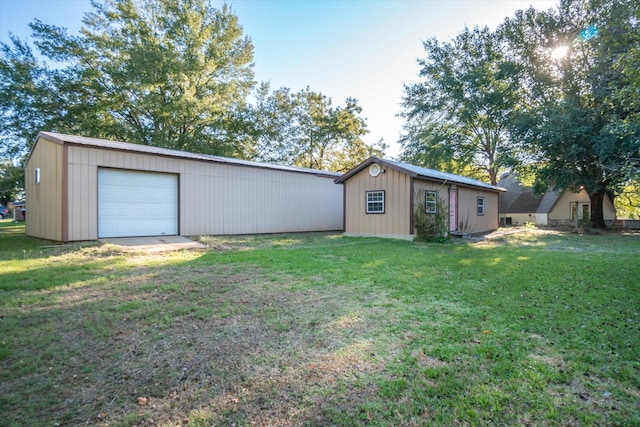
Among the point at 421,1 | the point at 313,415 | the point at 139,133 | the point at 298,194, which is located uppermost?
the point at 421,1

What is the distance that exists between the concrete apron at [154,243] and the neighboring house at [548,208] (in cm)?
2018

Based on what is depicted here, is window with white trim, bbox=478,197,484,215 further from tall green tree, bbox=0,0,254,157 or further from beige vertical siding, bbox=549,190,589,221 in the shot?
tall green tree, bbox=0,0,254,157

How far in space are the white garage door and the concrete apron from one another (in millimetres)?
393

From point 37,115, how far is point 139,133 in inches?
205

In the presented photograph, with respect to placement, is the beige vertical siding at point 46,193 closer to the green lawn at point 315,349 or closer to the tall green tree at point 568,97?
the green lawn at point 315,349

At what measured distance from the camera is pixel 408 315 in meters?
3.93

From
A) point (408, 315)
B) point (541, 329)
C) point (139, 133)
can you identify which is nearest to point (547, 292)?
point (541, 329)

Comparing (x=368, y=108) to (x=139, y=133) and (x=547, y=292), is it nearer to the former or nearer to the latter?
(x=139, y=133)

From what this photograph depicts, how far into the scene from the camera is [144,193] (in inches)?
425

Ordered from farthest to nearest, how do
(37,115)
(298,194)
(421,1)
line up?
(37,115) < (298,194) < (421,1)

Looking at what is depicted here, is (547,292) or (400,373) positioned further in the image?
(547,292)

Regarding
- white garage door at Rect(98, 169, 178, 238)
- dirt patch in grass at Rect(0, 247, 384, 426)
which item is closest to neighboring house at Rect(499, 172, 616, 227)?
white garage door at Rect(98, 169, 178, 238)

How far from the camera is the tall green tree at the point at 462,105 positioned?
2011cm

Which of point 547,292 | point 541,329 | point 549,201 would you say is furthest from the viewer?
point 549,201
